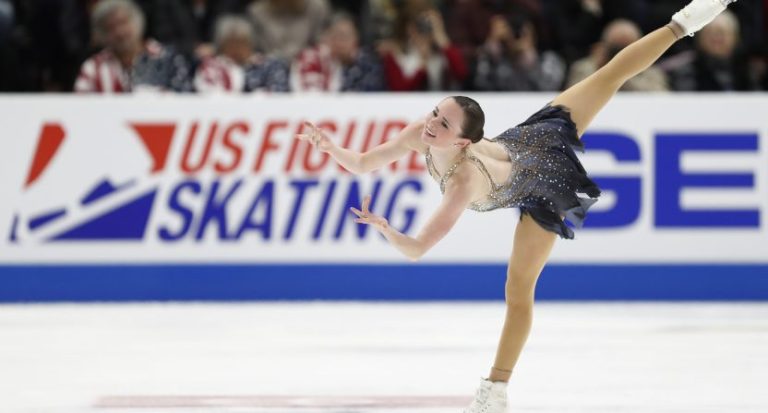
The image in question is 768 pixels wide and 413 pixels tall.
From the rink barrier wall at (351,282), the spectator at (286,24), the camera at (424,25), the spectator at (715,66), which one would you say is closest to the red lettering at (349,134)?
the rink barrier wall at (351,282)

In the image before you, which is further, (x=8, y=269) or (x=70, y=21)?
(x=70, y=21)

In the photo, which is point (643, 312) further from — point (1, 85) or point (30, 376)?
point (1, 85)

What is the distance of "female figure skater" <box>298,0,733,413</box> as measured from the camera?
4.05 metres

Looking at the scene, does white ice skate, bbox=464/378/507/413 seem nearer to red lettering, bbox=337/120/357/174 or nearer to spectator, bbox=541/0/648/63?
red lettering, bbox=337/120/357/174

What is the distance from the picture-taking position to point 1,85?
821 cm

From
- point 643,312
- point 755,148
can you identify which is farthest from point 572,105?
point 755,148

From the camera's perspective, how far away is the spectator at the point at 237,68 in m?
7.88

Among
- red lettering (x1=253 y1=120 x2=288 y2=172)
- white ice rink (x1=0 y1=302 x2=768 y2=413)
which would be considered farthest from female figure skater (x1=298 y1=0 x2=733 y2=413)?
red lettering (x1=253 y1=120 x2=288 y2=172)

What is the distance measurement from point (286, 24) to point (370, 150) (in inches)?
169

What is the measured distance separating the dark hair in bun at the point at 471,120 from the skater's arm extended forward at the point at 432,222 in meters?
0.13

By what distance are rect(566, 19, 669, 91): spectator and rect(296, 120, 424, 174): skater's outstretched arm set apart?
3.98m

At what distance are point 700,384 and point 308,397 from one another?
54.9 inches

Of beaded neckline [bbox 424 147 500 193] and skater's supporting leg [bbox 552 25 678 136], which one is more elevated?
skater's supporting leg [bbox 552 25 678 136]

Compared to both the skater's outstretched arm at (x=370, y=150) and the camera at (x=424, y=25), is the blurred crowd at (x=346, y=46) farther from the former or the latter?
the skater's outstretched arm at (x=370, y=150)
